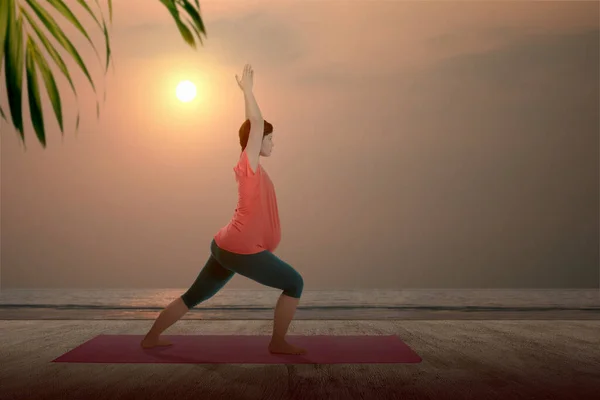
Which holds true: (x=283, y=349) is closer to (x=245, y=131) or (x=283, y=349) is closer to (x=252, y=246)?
(x=252, y=246)

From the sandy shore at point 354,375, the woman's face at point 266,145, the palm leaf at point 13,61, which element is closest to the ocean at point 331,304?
the sandy shore at point 354,375

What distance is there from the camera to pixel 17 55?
226 centimetres

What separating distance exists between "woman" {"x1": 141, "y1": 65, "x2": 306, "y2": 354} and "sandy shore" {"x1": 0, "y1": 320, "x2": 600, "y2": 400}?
0.94 ft

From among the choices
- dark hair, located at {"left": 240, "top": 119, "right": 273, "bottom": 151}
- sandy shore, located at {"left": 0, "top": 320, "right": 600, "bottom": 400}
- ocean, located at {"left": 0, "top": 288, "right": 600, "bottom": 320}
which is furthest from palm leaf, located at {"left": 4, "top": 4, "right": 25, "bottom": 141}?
ocean, located at {"left": 0, "top": 288, "right": 600, "bottom": 320}

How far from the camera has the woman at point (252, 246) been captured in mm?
2309

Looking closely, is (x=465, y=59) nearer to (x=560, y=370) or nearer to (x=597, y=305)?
(x=597, y=305)

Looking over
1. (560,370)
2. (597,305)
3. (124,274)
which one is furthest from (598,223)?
(124,274)

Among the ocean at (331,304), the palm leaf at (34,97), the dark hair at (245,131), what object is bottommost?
the ocean at (331,304)

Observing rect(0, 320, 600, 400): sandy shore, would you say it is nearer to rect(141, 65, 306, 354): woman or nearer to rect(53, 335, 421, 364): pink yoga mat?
rect(53, 335, 421, 364): pink yoga mat

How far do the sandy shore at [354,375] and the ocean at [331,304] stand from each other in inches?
37.5

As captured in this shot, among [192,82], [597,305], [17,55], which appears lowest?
[597,305]

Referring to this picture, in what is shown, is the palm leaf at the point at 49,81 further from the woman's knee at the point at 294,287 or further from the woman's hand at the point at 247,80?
the woman's knee at the point at 294,287

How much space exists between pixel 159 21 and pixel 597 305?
4588 millimetres

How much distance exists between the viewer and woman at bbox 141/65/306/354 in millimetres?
2309
